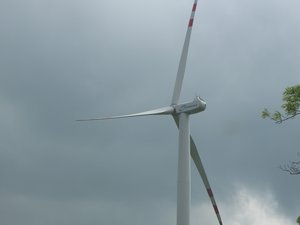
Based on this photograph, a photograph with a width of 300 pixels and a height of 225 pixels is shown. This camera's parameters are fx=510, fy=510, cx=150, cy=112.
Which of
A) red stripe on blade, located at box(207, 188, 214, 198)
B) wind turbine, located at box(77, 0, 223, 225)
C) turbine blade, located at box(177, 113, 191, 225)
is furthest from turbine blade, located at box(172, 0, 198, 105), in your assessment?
red stripe on blade, located at box(207, 188, 214, 198)

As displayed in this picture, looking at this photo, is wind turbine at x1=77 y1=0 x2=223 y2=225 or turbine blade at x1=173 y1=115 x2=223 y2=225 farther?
turbine blade at x1=173 y1=115 x2=223 y2=225

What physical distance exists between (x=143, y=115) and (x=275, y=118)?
23438 mm

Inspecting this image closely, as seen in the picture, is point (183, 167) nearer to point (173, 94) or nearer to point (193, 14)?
point (173, 94)

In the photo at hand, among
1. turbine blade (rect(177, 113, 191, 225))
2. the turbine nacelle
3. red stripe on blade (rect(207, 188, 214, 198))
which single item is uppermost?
the turbine nacelle

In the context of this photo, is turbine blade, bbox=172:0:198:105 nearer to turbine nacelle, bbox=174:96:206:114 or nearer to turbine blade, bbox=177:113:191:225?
turbine nacelle, bbox=174:96:206:114

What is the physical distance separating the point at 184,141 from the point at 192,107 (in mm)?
4368

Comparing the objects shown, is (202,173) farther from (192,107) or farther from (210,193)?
(192,107)

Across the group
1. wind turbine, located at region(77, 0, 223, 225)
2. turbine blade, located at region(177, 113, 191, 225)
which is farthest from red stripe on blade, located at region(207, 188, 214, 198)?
turbine blade, located at region(177, 113, 191, 225)

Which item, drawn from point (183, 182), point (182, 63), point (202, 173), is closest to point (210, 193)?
point (202, 173)

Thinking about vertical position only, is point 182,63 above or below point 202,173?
above

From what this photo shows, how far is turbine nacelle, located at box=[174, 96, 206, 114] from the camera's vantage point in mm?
55719

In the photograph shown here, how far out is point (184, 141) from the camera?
5422 cm

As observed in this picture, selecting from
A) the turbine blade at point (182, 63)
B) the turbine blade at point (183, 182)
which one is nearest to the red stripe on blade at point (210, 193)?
the turbine blade at point (183, 182)

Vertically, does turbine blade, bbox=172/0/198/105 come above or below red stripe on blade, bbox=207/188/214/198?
above
